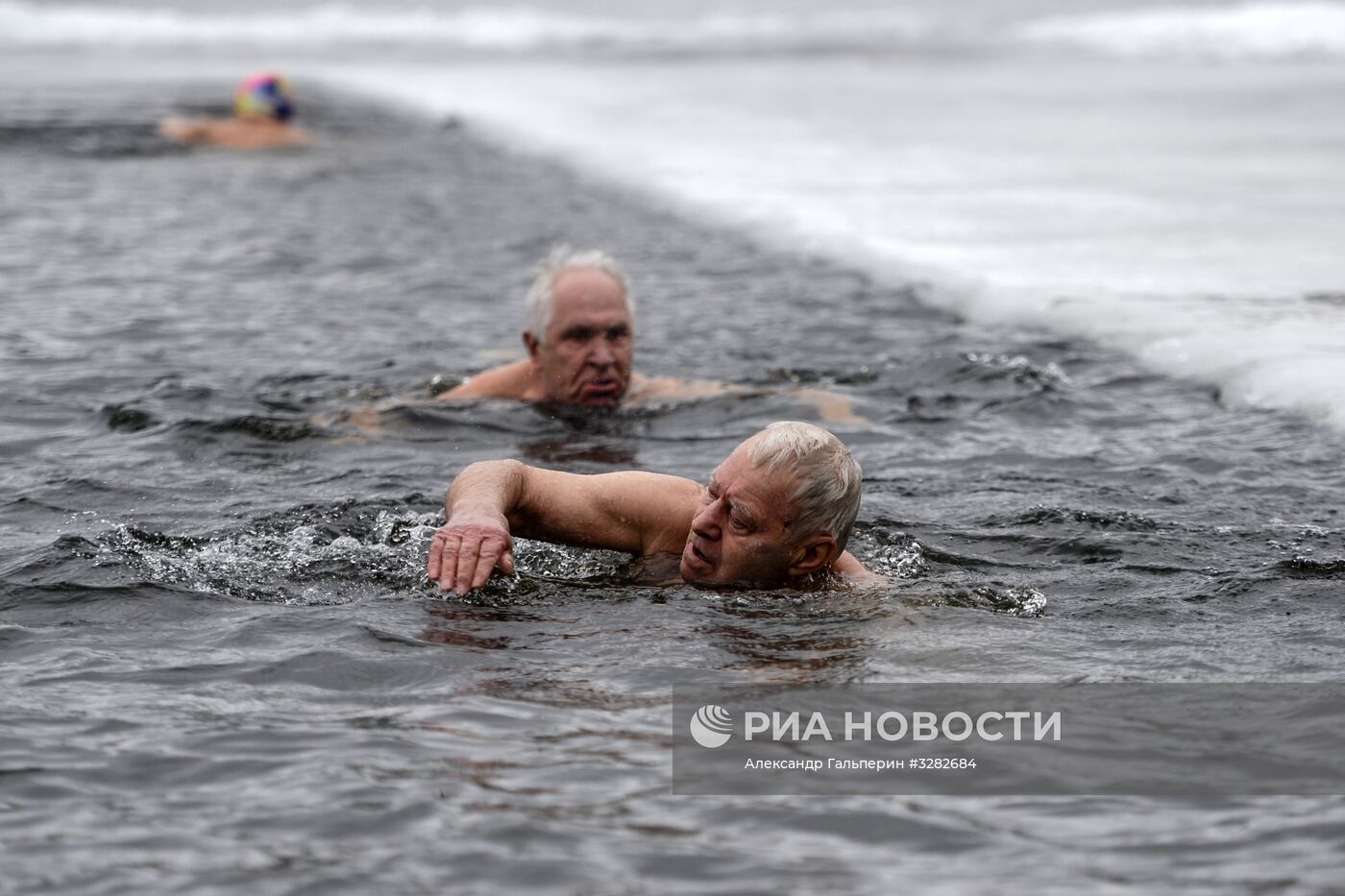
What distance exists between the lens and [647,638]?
191 inches

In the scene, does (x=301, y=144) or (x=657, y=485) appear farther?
(x=301, y=144)

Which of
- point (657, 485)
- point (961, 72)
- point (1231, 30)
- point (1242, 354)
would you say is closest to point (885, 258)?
point (1242, 354)

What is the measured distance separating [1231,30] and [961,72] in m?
8.01

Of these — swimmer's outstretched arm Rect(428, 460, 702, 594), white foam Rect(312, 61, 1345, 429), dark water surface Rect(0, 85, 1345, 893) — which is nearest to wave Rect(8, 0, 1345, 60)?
white foam Rect(312, 61, 1345, 429)

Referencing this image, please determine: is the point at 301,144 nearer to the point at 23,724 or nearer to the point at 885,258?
the point at 885,258

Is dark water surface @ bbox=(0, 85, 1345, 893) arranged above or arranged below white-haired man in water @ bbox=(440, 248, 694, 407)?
below

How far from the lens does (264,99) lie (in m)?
18.4

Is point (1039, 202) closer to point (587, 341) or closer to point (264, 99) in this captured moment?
point (587, 341)

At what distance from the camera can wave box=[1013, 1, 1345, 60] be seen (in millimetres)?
29062

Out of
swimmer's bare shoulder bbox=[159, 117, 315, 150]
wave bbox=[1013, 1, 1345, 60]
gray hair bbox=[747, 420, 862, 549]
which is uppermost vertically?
A: wave bbox=[1013, 1, 1345, 60]

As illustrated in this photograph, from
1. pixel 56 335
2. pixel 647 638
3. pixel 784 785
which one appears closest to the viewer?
pixel 784 785
